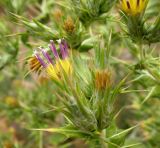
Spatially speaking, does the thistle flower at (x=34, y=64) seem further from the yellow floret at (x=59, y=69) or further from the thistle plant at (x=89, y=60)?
the yellow floret at (x=59, y=69)

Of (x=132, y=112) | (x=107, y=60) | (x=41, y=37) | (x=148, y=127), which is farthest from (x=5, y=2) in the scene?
(x=132, y=112)

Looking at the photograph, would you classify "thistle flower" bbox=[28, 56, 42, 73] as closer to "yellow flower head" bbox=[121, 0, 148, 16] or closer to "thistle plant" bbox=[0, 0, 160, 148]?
"thistle plant" bbox=[0, 0, 160, 148]

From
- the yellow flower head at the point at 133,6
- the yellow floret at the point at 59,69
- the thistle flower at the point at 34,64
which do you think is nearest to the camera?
the yellow floret at the point at 59,69

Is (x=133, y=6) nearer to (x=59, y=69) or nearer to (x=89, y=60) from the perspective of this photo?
(x=89, y=60)

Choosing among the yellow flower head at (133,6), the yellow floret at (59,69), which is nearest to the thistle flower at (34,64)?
the yellow floret at (59,69)

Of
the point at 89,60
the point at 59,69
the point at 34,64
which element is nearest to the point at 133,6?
the point at 89,60

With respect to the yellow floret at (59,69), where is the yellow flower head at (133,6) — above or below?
above

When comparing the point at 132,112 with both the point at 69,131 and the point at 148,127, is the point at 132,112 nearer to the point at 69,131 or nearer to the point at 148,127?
the point at 148,127

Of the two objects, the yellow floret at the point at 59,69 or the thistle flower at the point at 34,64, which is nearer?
the yellow floret at the point at 59,69
